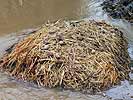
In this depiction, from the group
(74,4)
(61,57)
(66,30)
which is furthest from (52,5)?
(61,57)

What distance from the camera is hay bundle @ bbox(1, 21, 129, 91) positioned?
5840 mm

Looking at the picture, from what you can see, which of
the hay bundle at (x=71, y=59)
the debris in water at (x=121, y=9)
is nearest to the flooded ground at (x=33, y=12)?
the debris in water at (x=121, y=9)

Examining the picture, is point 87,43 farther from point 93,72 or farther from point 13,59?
point 13,59

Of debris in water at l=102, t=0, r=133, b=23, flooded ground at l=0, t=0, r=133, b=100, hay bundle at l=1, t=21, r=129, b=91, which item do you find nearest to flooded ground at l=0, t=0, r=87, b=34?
flooded ground at l=0, t=0, r=133, b=100

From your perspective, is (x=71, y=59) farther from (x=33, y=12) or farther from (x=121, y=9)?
(x=33, y=12)

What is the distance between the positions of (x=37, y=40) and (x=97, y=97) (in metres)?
1.51

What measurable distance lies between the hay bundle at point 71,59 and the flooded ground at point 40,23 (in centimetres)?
15

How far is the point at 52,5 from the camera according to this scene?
9.96 metres

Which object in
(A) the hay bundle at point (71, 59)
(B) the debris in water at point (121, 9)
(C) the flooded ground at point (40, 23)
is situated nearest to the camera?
(C) the flooded ground at point (40, 23)

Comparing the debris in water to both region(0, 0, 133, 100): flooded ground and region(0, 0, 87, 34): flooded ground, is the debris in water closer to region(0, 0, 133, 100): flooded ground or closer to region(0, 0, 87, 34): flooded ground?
region(0, 0, 133, 100): flooded ground

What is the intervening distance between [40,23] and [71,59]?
296cm

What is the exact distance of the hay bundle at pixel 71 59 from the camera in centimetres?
584

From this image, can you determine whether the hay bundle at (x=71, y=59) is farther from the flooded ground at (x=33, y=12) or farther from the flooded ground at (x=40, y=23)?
the flooded ground at (x=33, y=12)

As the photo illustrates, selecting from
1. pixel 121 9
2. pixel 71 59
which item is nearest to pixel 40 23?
pixel 121 9
